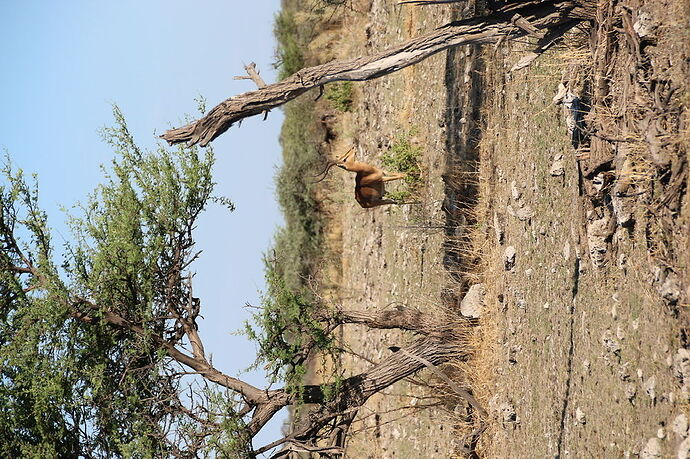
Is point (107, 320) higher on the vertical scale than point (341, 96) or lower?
lower

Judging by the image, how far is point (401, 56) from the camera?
26.5 ft

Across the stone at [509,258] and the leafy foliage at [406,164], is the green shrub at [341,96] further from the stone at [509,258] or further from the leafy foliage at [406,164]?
the stone at [509,258]

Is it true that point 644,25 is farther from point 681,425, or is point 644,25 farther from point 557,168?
point 681,425

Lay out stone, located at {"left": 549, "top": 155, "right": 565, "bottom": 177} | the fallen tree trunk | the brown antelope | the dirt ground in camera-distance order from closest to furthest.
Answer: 1. the dirt ground
2. the fallen tree trunk
3. stone, located at {"left": 549, "top": 155, "right": 565, "bottom": 177}
4. the brown antelope

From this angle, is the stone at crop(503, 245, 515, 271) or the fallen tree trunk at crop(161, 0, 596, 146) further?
the stone at crop(503, 245, 515, 271)

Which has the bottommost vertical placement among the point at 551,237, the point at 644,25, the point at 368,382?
the point at 368,382

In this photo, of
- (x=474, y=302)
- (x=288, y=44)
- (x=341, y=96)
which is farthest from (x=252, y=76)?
(x=288, y=44)

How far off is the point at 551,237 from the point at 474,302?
2.20m

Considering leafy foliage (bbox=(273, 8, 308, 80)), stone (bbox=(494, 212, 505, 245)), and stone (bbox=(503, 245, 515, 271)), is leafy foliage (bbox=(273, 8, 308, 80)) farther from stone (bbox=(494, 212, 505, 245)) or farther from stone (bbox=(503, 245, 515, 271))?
stone (bbox=(503, 245, 515, 271))

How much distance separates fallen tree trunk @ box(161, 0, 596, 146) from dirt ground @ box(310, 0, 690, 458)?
467mm

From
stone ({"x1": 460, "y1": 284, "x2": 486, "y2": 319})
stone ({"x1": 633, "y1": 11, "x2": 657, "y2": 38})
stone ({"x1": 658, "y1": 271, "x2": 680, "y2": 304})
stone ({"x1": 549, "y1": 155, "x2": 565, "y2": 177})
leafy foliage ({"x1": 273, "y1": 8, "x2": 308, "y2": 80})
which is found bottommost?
stone ({"x1": 658, "y1": 271, "x2": 680, "y2": 304})

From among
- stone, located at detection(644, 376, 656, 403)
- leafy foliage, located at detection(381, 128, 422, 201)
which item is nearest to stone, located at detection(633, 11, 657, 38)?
stone, located at detection(644, 376, 656, 403)

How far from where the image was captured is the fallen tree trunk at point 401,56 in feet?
23.9

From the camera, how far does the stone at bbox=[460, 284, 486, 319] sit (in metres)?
10.8
